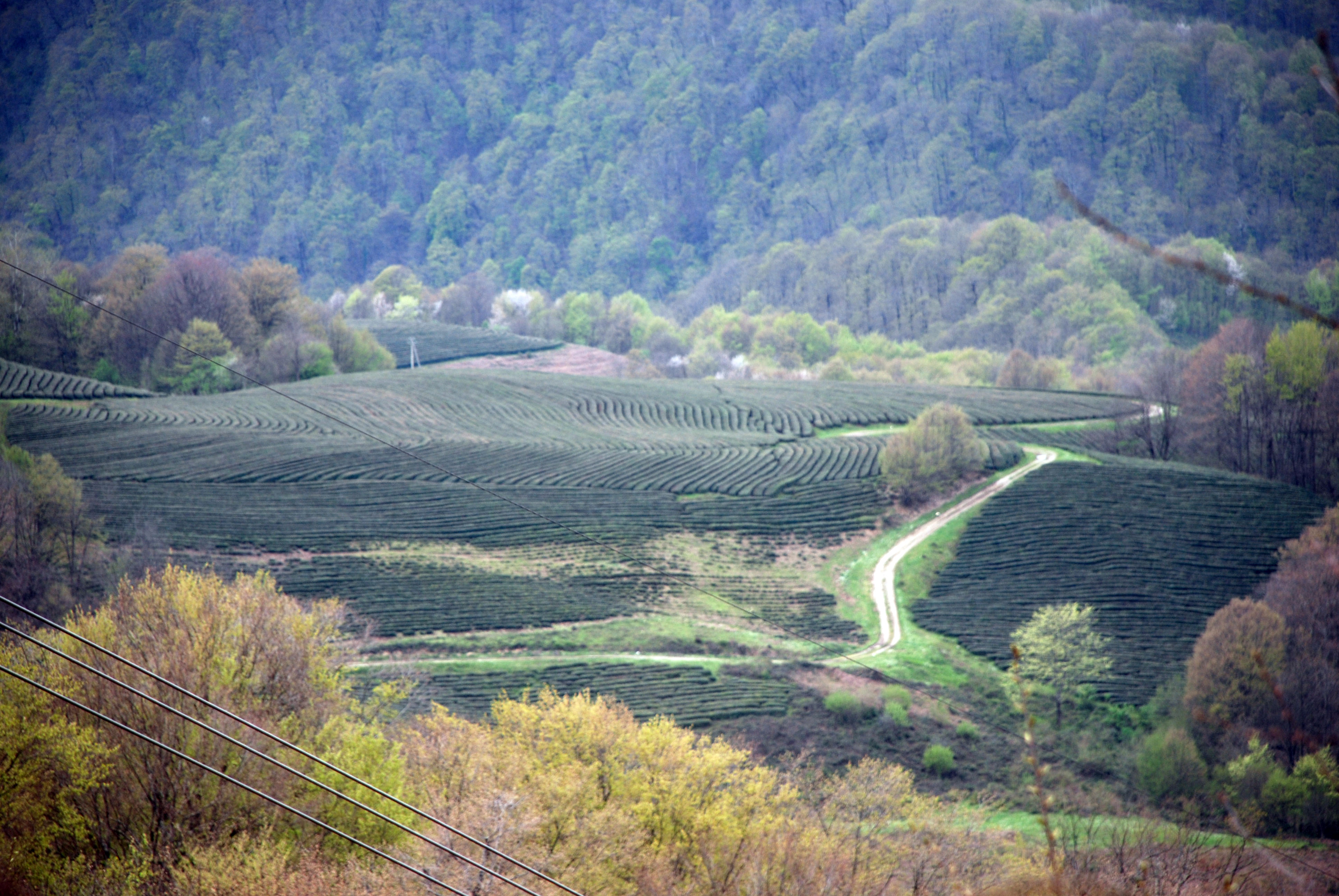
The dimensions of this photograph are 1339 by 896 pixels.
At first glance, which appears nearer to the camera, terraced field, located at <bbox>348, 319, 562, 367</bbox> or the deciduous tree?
the deciduous tree

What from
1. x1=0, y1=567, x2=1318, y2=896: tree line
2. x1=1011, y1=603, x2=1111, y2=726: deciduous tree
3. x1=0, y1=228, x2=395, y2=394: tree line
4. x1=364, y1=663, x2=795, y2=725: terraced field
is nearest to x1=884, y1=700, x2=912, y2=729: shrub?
x1=364, y1=663, x2=795, y2=725: terraced field

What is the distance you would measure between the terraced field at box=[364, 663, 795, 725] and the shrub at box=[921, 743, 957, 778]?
449 centimetres

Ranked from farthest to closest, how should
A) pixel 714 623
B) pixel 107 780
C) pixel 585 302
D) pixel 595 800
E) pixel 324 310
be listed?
pixel 585 302
pixel 324 310
pixel 714 623
pixel 595 800
pixel 107 780

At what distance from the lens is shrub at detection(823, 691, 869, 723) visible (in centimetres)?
2947

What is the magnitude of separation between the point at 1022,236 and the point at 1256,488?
9541 centimetres

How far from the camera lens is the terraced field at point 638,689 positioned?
28266 millimetres

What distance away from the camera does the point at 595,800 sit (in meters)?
17.9

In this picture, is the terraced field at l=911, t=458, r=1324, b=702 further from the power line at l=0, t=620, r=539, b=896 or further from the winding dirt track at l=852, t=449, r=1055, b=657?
the power line at l=0, t=620, r=539, b=896

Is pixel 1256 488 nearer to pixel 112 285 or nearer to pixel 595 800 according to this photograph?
pixel 595 800

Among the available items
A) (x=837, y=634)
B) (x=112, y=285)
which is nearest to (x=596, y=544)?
(x=837, y=634)

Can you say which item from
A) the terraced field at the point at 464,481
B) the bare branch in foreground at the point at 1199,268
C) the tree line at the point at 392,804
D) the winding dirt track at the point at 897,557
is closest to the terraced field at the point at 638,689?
the terraced field at the point at 464,481

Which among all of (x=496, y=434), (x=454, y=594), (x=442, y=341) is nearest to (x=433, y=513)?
(x=454, y=594)

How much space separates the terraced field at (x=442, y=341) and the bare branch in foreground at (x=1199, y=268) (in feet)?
296

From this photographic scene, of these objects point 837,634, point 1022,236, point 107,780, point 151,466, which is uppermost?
point 1022,236
